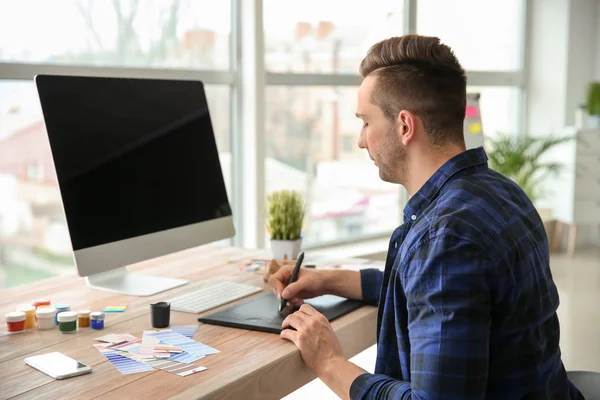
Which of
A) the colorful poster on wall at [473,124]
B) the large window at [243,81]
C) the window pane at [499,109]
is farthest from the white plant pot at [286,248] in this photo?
the window pane at [499,109]

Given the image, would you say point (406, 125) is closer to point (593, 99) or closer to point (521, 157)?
point (521, 157)

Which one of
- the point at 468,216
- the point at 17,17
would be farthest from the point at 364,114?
the point at 17,17

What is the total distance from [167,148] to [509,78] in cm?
499

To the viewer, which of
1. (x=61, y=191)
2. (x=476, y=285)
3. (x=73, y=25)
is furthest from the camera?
(x=73, y=25)

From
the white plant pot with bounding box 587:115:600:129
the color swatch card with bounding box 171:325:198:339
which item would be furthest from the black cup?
the white plant pot with bounding box 587:115:600:129

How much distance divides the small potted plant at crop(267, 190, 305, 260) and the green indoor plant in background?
4.06 meters

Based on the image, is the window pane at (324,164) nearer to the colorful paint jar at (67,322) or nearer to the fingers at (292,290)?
the fingers at (292,290)

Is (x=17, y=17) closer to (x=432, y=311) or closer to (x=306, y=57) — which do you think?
(x=306, y=57)

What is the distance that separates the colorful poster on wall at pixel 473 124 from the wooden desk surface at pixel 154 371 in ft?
10.8

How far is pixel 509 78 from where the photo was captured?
259 inches

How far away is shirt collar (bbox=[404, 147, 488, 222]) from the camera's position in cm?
149

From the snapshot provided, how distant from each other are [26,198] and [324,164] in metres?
2.10

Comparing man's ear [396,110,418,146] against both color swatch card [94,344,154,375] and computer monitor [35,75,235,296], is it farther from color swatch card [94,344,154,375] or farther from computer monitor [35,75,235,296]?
computer monitor [35,75,235,296]

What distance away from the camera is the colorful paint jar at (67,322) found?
1743 mm
